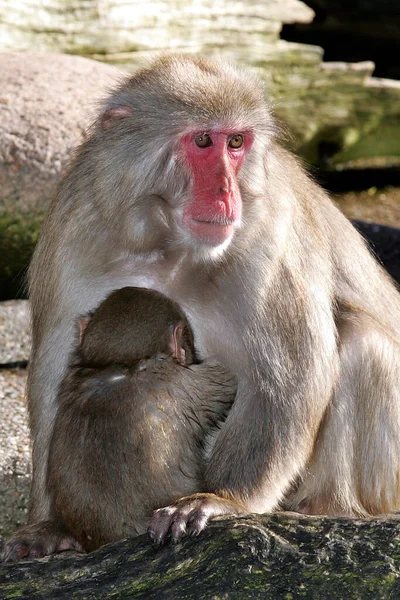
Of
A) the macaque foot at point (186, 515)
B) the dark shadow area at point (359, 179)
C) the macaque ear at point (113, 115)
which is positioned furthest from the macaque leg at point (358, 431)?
the dark shadow area at point (359, 179)

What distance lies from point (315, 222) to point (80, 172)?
99cm

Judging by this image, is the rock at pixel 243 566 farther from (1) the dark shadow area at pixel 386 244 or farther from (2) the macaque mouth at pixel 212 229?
(1) the dark shadow area at pixel 386 244

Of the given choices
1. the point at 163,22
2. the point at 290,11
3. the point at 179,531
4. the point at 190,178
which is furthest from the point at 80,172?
the point at 290,11

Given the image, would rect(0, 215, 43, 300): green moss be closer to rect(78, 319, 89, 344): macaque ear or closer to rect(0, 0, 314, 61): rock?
rect(0, 0, 314, 61): rock

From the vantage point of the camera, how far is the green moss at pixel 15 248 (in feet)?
22.0

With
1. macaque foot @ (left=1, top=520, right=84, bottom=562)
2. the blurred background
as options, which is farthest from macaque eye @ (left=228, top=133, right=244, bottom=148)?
macaque foot @ (left=1, top=520, right=84, bottom=562)

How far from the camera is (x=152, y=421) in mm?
3566

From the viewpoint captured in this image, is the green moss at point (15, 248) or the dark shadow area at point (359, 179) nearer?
the green moss at point (15, 248)

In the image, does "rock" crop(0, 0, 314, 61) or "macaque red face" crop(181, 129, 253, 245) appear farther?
"rock" crop(0, 0, 314, 61)

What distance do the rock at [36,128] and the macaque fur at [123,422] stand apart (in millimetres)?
3009

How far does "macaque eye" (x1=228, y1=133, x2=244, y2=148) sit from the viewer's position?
3.94 m

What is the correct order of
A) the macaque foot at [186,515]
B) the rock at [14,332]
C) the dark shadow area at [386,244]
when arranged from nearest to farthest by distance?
1. the macaque foot at [186,515]
2. the rock at [14,332]
3. the dark shadow area at [386,244]

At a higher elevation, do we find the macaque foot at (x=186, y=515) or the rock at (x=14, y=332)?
the macaque foot at (x=186, y=515)

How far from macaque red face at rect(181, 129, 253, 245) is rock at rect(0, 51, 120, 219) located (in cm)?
265
